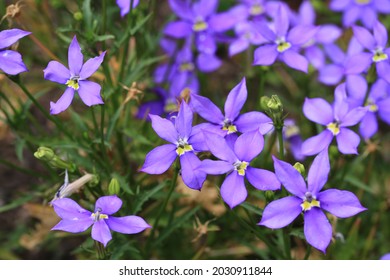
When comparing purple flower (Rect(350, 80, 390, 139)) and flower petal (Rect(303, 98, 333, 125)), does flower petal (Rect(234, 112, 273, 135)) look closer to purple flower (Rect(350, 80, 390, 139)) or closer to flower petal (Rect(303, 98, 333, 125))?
flower petal (Rect(303, 98, 333, 125))

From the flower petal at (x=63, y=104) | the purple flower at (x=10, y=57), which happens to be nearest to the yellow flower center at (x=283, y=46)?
the flower petal at (x=63, y=104)

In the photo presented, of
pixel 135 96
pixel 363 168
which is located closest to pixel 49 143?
pixel 135 96

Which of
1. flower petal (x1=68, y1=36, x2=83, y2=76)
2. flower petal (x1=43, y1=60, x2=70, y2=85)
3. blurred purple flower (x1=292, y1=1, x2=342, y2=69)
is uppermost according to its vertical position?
blurred purple flower (x1=292, y1=1, x2=342, y2=69)

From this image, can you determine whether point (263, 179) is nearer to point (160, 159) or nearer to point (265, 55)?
point (160, 159)

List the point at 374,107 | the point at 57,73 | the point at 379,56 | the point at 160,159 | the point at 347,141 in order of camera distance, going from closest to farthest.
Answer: the point at 160,159, the point at 57,73, the point at 347,141, the point at 379,56, the point at 374,107

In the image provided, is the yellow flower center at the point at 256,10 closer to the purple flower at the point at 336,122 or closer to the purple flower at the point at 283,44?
the purple flower at the point at 283,44

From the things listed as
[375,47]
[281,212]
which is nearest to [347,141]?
[375,47]

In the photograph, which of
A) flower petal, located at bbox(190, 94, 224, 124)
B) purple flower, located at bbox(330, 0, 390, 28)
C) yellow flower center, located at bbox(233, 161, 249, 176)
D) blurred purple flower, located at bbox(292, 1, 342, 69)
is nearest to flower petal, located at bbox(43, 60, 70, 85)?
flower petal, located at bbox(190, 94, 224, 124)
